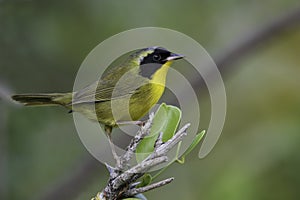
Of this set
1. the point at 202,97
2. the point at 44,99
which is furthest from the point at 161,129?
the point at 202,97

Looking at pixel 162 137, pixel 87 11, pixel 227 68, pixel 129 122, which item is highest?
pixel 162 137

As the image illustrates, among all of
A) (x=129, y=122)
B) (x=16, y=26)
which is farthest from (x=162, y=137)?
(x=16, y=26)

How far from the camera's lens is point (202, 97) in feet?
20.6

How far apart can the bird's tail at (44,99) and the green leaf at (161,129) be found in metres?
1.16

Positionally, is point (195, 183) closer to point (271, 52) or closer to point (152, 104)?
point (271, 52)

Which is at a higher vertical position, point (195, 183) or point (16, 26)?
point (16, 26)

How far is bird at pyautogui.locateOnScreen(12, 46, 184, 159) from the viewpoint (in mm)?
3205

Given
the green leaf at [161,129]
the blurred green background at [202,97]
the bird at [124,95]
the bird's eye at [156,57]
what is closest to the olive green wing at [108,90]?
the bird at [124,95]

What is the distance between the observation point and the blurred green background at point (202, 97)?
5680 millimetres

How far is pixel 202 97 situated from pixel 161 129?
3961 mm

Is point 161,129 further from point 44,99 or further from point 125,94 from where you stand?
point 44,99

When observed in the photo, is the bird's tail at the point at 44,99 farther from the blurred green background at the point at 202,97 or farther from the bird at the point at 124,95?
the blurred green background at the point at 202,97

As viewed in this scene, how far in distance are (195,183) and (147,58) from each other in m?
3.08

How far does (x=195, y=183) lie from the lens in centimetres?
636
